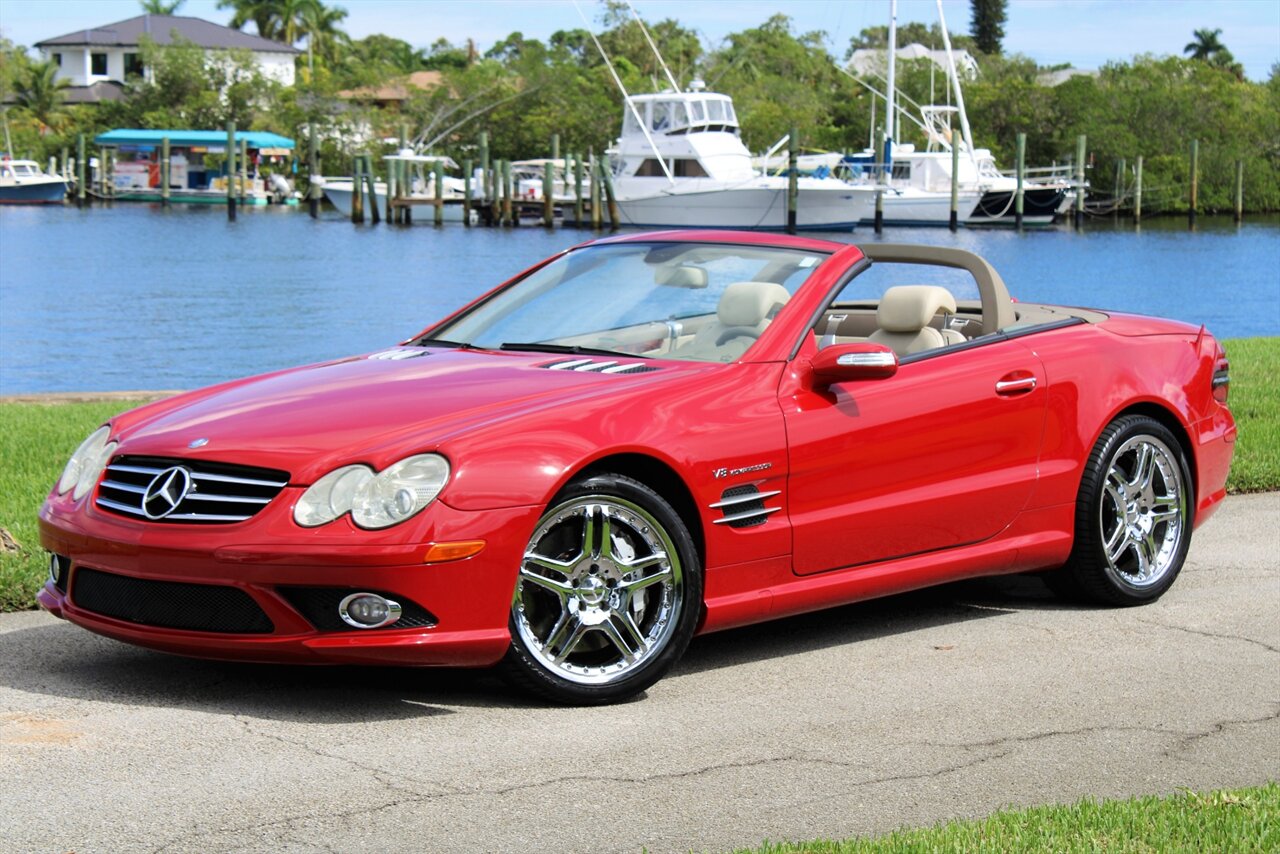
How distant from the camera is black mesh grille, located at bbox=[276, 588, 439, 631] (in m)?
5.15

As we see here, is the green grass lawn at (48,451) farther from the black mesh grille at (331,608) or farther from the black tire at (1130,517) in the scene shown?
the black tire at (1130,517)

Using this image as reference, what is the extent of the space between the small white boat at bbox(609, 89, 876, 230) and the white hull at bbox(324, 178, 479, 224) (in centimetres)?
1310

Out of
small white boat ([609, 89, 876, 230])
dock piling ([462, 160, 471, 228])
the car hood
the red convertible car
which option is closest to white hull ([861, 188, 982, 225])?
small white boat ([609, 89, 876, 230])

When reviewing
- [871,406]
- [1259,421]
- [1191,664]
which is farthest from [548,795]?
[1259,421]

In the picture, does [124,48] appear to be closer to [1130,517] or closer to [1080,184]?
[1080,184]

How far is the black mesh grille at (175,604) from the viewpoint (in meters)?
5.23

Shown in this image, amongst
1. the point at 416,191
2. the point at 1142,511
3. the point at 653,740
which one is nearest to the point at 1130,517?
the point at 1142,511

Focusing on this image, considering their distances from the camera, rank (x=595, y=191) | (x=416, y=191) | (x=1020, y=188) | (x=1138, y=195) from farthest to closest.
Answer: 1. (x=416, y=191)
2. (x=1138, y=195)
3. (x=1020, y=188)
4. (x=595, y=191)

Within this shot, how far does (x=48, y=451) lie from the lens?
33.9ft

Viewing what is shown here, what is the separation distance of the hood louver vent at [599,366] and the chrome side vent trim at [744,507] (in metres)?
0.52

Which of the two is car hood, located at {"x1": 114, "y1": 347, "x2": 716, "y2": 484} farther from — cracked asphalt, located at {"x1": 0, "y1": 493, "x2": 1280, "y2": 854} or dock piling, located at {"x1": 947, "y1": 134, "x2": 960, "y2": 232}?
dock piling, located at {"x1": 947, "y1": 134, "x2": 960, "y2": 232}

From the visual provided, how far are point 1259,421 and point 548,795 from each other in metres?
8.38

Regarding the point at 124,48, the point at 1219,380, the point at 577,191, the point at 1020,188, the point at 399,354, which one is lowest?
the point at 1219,380

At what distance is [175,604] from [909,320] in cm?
298
